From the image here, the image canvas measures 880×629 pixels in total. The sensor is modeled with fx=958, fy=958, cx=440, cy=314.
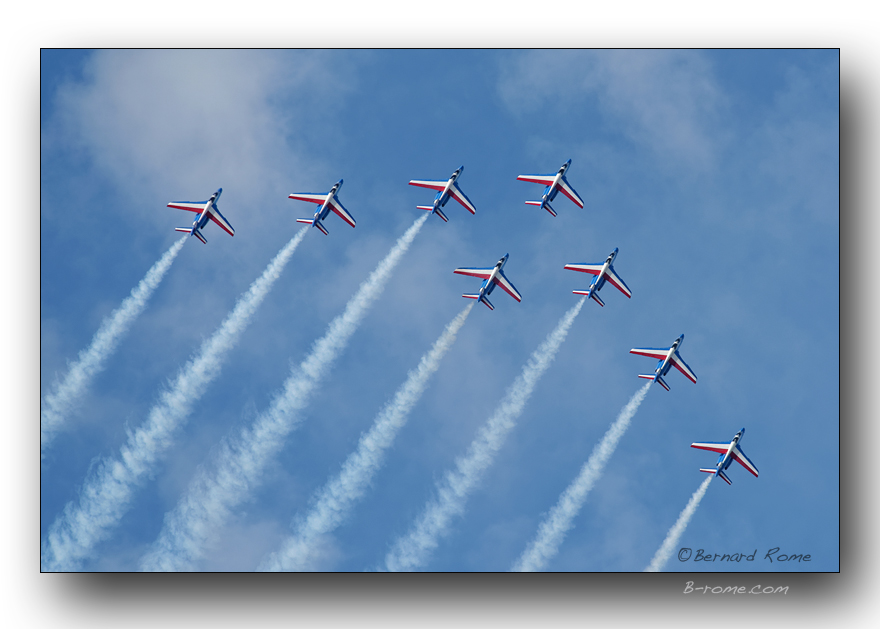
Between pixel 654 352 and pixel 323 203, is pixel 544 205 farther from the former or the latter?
pixel 323 203

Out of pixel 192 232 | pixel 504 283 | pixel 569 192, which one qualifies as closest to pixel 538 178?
pixel 569 192

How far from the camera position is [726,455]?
3644cm

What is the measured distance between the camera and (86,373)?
31453mm

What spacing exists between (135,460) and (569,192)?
71.1 ft

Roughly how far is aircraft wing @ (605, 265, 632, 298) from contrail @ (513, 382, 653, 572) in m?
8.17

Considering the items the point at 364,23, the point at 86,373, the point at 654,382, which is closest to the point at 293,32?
the point at 364,23

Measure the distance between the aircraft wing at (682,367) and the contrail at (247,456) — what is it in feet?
39.8

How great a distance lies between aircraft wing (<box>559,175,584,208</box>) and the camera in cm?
4125

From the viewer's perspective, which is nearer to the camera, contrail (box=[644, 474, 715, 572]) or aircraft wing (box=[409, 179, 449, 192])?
contrail (box=[644, 474, 715, 572])

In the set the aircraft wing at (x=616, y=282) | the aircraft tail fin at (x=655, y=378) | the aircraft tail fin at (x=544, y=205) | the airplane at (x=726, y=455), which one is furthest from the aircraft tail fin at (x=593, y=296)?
the airplane at (x=726, y=455)

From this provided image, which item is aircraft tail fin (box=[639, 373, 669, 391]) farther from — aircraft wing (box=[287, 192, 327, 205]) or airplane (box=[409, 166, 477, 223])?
aircraft wing (box=[287, 192, 327, 205])

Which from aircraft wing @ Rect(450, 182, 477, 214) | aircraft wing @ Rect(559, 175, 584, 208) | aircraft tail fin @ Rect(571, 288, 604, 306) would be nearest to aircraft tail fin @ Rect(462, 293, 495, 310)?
aircraft tail fin @ Rect(571, 288, 604, 306)

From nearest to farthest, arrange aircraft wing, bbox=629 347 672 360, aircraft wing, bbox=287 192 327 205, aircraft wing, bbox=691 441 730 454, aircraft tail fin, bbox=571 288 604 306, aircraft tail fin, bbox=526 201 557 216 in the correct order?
aircraft wing, bbox=691 441 730 454 → aircraft wing, bbox=629 347 672 360 → aircraft wing, bbox=287 192 327 205 → aircraft tail fin, bbox=571 288 604 306 → aircraft tail fin, bbox=526 201 557 216

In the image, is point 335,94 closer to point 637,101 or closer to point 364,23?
point 364,23
